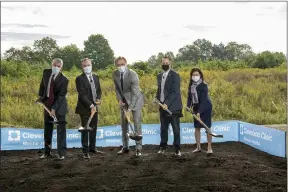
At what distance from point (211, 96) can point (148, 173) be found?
18.8 feet

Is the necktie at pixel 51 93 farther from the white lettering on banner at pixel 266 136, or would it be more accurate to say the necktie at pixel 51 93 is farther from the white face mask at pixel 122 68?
the white lettering on banner at pixel 266 136

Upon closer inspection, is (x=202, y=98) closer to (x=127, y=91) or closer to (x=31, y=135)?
(x=127, y=91)

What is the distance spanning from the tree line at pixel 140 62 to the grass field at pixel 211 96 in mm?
334

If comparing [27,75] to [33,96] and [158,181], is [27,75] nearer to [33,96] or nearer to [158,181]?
[33,96]

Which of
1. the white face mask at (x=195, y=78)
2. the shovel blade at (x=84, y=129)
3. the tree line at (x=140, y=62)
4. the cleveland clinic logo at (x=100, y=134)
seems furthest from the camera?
the tree line at (x=140, y=62)

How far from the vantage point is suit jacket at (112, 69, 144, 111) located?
6.49 m

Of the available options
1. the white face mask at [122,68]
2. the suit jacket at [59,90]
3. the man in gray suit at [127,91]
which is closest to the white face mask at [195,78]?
the man in gray suit at [127,91]

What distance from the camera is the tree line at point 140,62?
956cm

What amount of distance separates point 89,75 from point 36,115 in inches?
160

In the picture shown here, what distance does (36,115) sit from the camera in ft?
33.3

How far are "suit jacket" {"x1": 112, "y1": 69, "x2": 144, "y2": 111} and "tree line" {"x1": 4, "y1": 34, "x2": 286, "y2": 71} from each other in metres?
1.20

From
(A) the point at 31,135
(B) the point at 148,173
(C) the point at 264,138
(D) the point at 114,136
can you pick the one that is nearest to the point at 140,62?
(D) the point at 114,136

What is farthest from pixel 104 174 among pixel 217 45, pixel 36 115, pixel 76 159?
pixel 217 45

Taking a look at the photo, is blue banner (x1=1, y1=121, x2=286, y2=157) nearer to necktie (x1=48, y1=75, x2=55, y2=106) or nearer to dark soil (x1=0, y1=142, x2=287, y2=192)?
dark soil (x1=0, y1=142, x2=287, y2=192)
